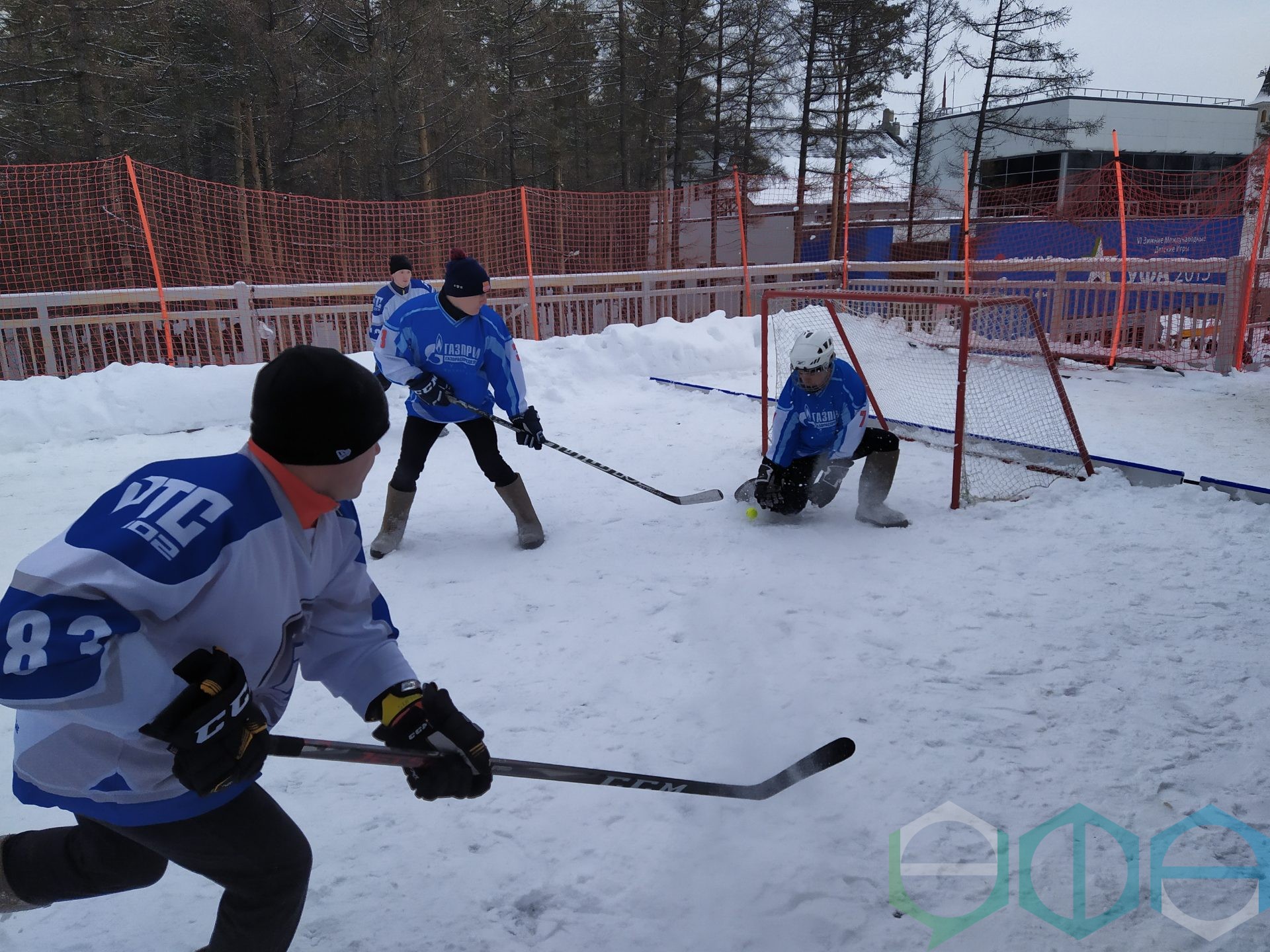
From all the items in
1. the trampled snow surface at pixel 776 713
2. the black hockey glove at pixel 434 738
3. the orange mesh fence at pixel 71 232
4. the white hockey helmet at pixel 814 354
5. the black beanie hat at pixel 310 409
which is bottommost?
the trampled snow surface at pixel 776 713

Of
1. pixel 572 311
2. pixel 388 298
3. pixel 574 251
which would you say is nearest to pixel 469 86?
pixel 574 251

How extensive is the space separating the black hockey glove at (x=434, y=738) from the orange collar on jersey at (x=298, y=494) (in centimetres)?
49

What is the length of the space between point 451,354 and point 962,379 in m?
3.28

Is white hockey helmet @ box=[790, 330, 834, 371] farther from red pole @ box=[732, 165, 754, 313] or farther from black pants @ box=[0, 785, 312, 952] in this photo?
red pole @ box=[732, 165, 754, 313]

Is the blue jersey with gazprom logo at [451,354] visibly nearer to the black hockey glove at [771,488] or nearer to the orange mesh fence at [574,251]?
the black hockey glove at [771,488]

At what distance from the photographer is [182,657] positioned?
5.20ft

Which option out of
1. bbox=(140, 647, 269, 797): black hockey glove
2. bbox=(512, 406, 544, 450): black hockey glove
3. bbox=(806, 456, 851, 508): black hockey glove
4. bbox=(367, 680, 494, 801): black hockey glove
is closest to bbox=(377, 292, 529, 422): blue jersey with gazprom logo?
bbox=(512, 406, 544, 450): black hockey glove

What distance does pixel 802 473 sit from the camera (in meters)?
5.66

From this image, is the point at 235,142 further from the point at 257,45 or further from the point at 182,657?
the point at 182,657

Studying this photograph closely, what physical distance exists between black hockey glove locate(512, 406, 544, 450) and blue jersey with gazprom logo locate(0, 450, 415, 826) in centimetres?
354

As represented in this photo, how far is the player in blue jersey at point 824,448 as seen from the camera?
5508 millimetres

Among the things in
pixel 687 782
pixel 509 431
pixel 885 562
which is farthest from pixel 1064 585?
pixel 509 431

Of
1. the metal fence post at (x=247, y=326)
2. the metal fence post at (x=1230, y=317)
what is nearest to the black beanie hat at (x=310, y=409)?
the metal fence post at (x=247, y=326)

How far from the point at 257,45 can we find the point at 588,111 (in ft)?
29.9
